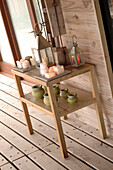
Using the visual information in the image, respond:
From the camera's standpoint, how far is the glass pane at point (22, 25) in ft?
13.3

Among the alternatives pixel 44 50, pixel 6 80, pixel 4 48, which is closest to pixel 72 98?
pixel 44 50

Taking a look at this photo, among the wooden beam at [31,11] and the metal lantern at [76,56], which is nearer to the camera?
the metal lantern at [76,56]

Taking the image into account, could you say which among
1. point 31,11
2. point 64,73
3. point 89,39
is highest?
point 31,11

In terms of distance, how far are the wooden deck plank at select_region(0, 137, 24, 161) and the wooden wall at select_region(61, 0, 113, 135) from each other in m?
0.89

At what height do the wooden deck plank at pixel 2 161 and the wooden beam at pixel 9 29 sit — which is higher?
the wooden beam at pixel 9 29

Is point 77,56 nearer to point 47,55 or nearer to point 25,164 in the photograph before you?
point 47,55

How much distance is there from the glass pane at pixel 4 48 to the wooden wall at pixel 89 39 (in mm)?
2356

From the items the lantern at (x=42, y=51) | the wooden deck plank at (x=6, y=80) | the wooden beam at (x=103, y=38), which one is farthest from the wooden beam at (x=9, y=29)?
the wooden beam at (x=103, y=38)

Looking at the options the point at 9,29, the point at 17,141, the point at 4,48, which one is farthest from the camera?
the point at 4,48

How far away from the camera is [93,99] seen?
263 centimetres

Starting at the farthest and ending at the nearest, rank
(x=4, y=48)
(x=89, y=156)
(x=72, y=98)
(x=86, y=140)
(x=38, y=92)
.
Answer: (x=4, y=48), (x=38, y=92), (x=86, y=140), (x=72, y=98), (x=89, y=156)

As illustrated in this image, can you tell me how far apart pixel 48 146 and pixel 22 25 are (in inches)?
83.9

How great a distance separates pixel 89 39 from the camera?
101 inches

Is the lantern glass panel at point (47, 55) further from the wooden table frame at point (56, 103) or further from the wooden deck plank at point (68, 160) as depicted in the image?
the wooden deck plank at point (68, 160)
